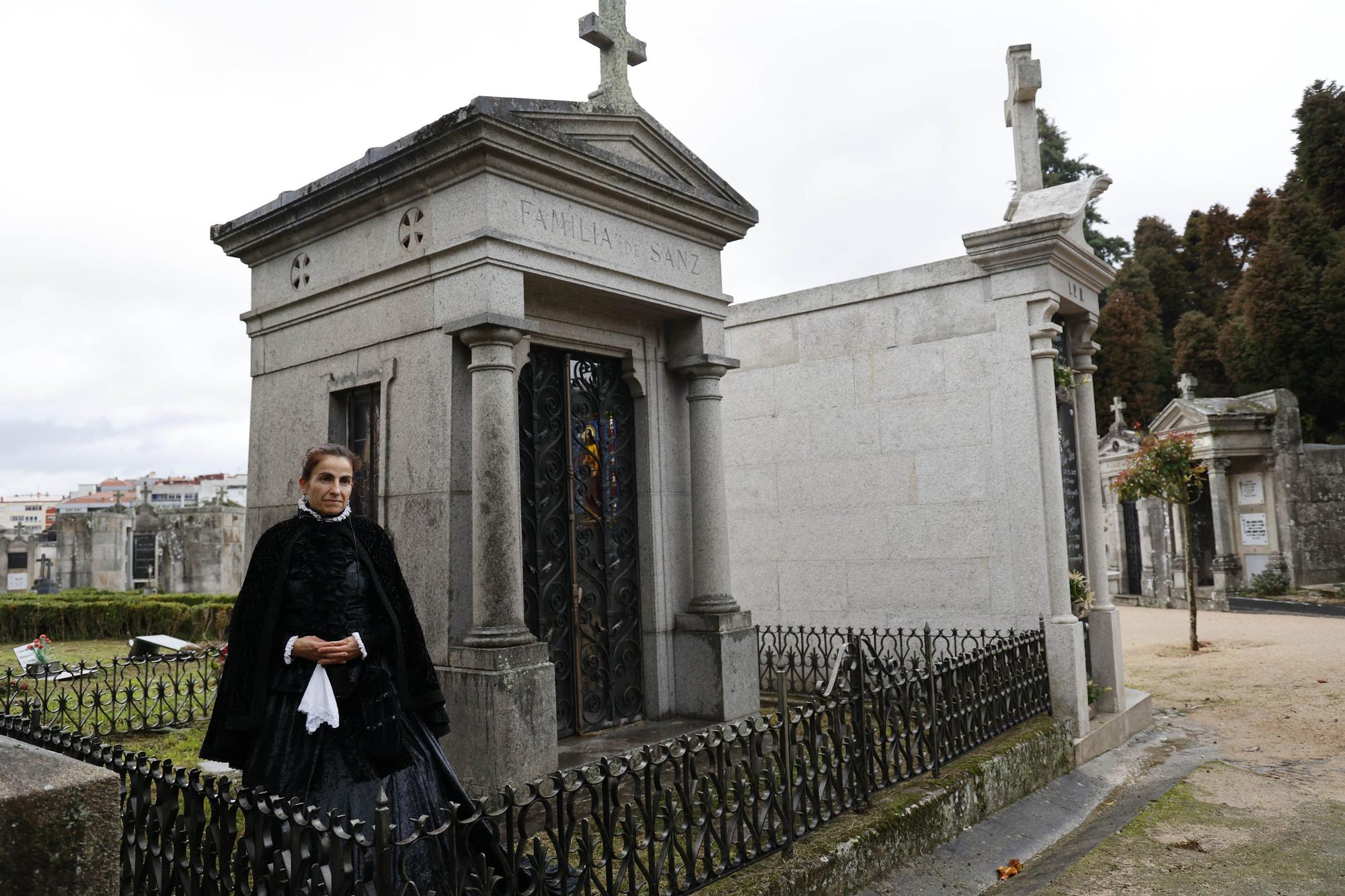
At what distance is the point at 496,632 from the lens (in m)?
4.61

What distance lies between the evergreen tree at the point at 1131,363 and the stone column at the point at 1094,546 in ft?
88.0

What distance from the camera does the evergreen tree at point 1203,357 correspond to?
1222 inches

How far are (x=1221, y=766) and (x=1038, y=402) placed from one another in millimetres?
3128

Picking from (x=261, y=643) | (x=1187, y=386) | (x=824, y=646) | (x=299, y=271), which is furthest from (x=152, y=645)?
(x=1187, y=386)

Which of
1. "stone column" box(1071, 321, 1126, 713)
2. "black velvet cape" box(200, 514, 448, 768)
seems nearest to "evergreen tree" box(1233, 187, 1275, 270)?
"stone column" box(1071, 321, 1126, 713)

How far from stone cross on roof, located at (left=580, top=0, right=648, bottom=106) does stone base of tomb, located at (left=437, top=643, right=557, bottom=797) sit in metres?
3.72

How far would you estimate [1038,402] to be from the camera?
24.1 ft

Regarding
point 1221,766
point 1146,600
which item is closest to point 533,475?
point 1221,766

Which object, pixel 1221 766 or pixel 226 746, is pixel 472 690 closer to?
pixel 226 746

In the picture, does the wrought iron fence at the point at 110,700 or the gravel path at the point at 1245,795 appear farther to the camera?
the wrought iron fence at the point at 110,700

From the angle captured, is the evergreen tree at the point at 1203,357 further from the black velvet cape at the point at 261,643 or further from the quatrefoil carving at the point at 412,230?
the black velvet cape at the point at 261,643

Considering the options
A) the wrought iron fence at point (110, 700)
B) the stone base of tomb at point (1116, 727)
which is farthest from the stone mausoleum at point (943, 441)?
the wrought iron fence at point (110, 700)

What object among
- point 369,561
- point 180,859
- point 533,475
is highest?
point 533,475

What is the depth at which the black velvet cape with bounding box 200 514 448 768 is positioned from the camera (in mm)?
3053
